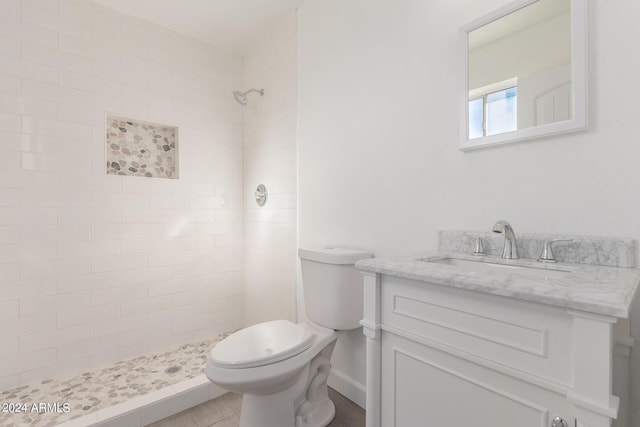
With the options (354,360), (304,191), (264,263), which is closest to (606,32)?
(304,191)

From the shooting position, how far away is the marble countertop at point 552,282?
0.58m

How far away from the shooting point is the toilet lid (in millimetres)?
1287

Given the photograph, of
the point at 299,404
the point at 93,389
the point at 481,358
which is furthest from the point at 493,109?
the point at 93,389

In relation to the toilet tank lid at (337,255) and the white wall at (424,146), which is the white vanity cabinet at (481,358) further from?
the toilet tank lid at (337,255)

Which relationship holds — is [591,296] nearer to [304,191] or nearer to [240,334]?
[240,334]

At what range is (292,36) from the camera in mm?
2248

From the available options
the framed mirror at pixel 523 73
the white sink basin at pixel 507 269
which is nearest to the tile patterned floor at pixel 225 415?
the white sink basin at pixel 507 269

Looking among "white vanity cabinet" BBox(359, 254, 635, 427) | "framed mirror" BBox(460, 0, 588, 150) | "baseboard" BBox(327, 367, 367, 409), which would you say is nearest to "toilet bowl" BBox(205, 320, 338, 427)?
"baseboard" BBox(327, 367, 367, 409)

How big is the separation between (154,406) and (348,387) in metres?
1.06

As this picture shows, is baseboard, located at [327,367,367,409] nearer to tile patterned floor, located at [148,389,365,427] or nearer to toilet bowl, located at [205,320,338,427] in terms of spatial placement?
tile patterned floor, located at [148,389,365,427]

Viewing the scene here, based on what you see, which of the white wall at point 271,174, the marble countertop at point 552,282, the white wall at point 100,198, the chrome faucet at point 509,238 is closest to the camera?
the marble countertop at point 552,282

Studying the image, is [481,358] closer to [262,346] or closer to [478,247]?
[478,247]

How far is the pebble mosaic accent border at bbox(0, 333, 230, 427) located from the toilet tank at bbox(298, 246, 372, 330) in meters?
1.06

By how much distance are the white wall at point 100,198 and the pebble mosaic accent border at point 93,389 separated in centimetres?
11
